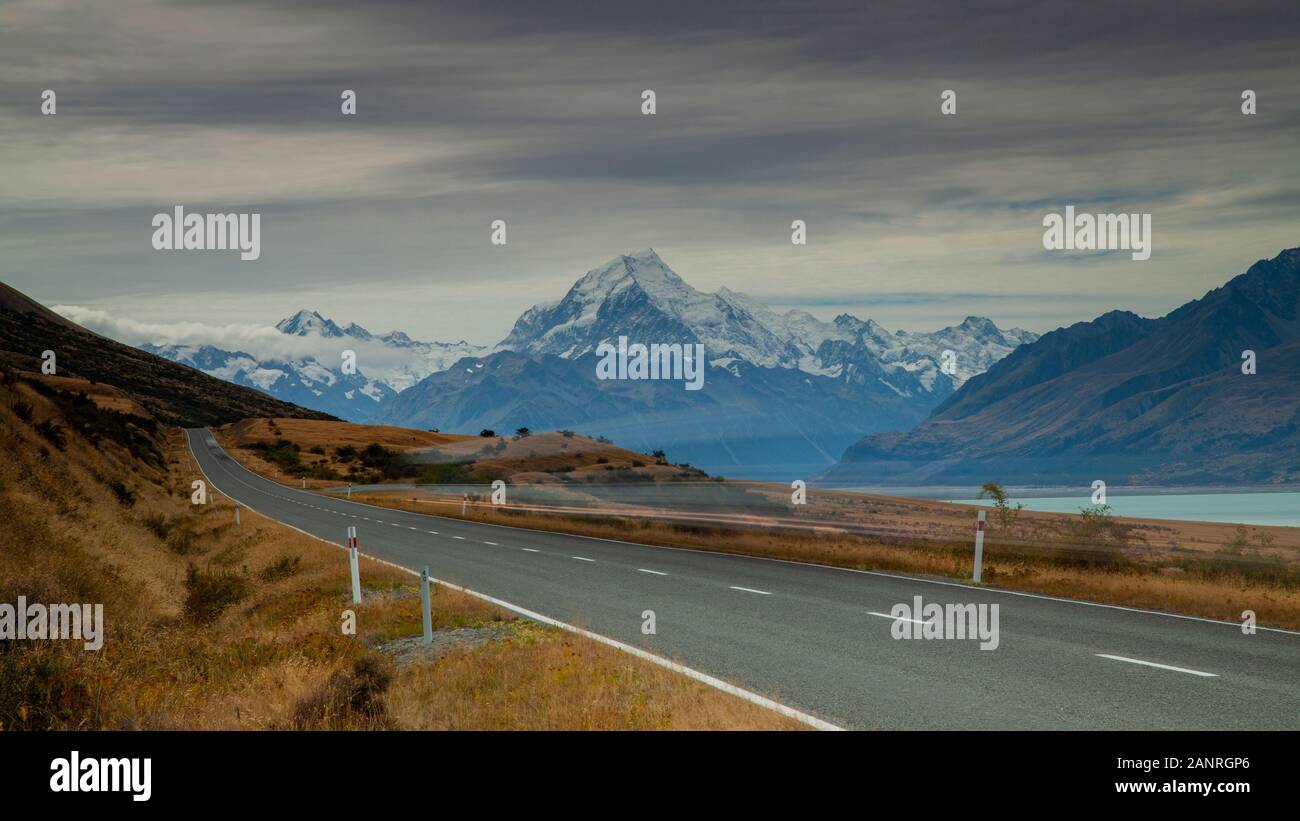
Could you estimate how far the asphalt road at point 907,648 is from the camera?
8.25 m

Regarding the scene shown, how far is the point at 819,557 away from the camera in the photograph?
22750 mm

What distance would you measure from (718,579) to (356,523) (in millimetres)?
24671

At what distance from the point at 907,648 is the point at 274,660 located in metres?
7.06

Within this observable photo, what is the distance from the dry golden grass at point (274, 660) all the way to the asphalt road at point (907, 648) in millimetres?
1249

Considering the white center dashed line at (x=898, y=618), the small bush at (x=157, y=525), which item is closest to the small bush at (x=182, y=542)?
the small bush at (x=157, y=525)

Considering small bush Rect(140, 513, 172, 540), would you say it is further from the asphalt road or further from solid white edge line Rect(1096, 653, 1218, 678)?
solid white edge line Rect(1096, 653, 1218, 678)

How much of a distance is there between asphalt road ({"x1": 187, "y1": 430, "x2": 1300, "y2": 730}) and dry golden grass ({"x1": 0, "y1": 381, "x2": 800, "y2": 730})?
1249 mm

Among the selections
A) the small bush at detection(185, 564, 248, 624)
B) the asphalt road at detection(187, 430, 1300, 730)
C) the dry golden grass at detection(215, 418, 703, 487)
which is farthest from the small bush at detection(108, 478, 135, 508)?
the dry golden grass at detection(215, 418, 703, 487)

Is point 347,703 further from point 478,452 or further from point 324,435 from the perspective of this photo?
point 324,435

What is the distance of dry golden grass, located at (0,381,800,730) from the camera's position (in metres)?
7.96
